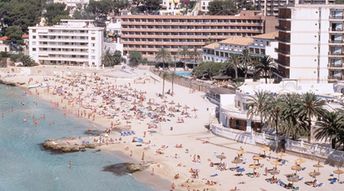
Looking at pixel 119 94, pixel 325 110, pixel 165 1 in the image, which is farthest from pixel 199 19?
pixel 325 110

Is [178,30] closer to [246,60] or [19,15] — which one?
[246,60]

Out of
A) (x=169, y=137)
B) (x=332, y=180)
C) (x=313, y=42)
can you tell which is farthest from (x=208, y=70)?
(x=332, y=180)

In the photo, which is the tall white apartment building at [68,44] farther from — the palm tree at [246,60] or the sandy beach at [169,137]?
the palm tree at [246,60]

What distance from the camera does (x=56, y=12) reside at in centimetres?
16750

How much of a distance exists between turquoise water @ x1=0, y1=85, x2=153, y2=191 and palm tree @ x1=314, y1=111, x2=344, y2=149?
555 inches

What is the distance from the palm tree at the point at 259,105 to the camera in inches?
2098

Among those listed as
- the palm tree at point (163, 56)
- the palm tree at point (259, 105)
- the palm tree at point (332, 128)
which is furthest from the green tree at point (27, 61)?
the palm tree at point (332, 128)

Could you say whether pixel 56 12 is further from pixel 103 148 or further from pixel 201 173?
pixel 201 173

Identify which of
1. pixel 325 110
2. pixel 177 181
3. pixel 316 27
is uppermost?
pixel 316 27

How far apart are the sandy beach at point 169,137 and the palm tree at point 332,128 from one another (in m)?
2.19

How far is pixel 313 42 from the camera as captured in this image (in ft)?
261

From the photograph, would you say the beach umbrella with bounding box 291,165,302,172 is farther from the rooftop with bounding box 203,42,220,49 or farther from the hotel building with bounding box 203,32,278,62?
the rooftop with bounding box 203,42,220,49

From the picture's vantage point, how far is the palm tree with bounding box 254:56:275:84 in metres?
84.7

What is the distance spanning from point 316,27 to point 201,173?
123 feet
